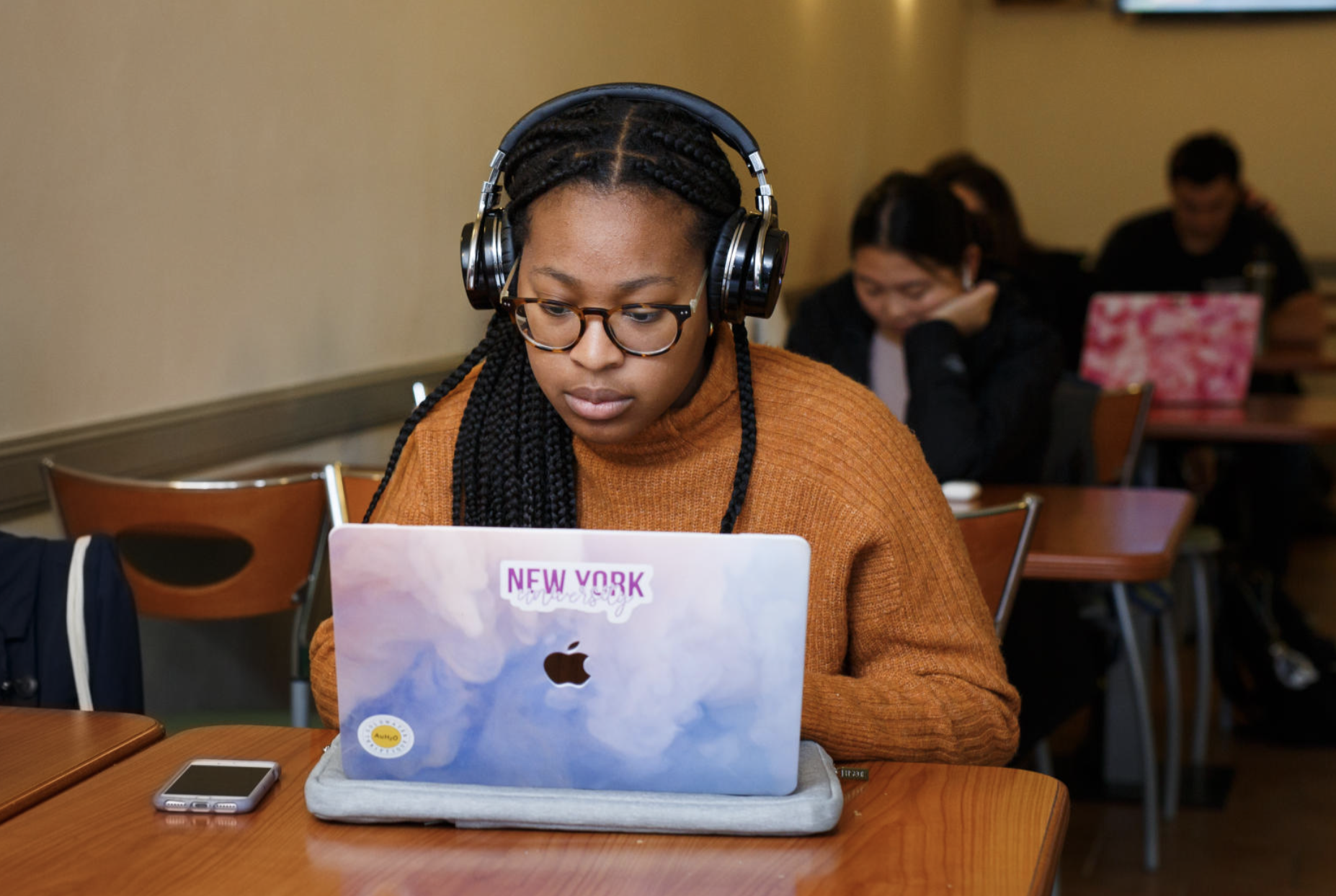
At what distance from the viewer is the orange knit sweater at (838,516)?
1.11 m

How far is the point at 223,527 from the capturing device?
6.27 ft

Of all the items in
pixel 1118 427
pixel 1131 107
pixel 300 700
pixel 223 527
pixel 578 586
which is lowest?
pixel 300 700

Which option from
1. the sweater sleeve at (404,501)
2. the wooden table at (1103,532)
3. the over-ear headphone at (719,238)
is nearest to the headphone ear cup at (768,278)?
the over-ear headphone at (719,238)

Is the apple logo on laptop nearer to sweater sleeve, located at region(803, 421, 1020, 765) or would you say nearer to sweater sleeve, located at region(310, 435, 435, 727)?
sweater sleeve, located at region(803, 421, 1020, 765)

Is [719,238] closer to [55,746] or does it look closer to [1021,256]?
[55,746]

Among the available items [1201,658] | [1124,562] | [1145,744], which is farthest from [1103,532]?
[1201,658]

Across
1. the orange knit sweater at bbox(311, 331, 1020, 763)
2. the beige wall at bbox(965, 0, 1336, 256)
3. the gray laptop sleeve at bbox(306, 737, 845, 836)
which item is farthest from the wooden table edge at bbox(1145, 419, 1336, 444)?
the beige wall at bbox(965, 0, 1336, 256)

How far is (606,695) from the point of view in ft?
2.80

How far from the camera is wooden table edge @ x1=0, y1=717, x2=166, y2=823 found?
0.95 metres

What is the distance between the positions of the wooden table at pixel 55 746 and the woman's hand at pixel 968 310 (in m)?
1.84

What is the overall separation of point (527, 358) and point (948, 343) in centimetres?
147

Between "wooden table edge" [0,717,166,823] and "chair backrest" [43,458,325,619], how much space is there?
763 millimetres

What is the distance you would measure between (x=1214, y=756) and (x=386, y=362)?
2.03m

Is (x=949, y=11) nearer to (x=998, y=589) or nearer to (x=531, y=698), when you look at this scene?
(x=998, y=589)
